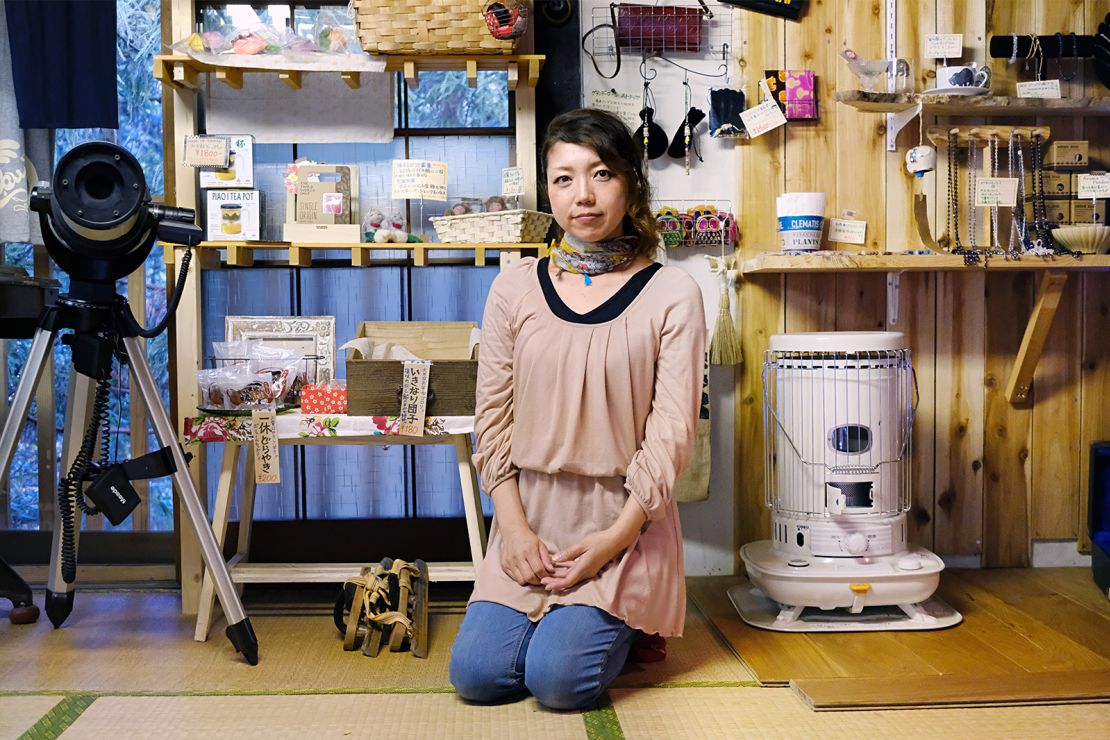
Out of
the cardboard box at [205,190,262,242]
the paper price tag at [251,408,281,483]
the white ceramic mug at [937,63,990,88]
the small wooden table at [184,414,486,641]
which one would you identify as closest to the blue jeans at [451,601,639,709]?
the small wooden table at [184,414,486,641]

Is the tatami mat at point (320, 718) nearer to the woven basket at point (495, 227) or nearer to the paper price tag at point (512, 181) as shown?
the woven basket at point (495, 227)

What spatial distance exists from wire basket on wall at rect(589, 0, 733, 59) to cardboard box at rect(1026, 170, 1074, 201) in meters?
1.01

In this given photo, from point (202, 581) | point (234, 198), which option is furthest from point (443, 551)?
point (234, 198)

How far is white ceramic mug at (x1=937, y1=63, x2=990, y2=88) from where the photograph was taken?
271cm

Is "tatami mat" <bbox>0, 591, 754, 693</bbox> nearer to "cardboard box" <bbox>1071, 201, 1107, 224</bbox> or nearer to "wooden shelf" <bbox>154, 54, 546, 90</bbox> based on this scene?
"wooden shelf" <bbox>154, 54, 546, 90</bbox>

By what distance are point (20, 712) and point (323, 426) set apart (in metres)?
0.87

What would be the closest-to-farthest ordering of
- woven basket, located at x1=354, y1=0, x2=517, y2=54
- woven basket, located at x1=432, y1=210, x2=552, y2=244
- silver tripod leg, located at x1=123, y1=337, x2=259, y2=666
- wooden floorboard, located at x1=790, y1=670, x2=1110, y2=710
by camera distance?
wooden floorboard, located at x1=790, y1=670, x2=1110, y2=710 < silver tripod leg, located at x1=123, y1=337, x2=259, y2=666 < woven basket, located at x1=354, y1=0, x2=517, y2=54 < woven basket, located at x1=432, y1=210, x2=552, y2=244

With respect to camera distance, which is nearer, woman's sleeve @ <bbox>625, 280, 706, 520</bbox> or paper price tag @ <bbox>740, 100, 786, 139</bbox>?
woman's sleeve @ <bbox>625, 280, 706, 520</bbox>

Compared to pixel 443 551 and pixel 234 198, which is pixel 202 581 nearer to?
pixel 443 551

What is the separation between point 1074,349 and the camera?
3.00 meters

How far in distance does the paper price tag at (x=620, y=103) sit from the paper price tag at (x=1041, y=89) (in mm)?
1091

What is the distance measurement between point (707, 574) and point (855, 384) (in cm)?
83

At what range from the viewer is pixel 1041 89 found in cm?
284

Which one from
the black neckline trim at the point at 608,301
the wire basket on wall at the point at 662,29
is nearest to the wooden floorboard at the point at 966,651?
the black neckline trim at the point at 608,301
